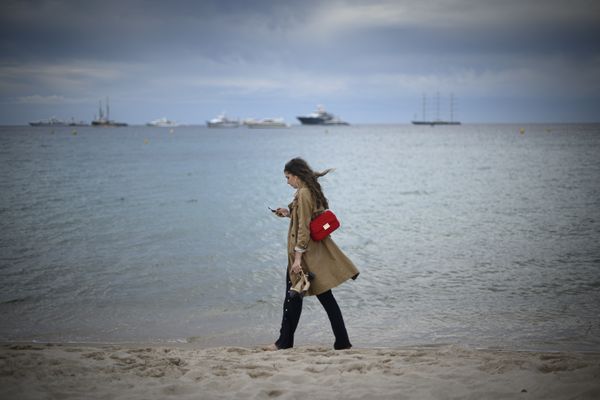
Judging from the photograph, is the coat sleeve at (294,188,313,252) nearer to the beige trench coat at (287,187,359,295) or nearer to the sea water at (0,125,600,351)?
the beige trench coat at (287,187,359,295)

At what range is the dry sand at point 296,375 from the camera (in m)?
4.45

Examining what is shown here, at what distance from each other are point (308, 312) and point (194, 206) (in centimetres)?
1280

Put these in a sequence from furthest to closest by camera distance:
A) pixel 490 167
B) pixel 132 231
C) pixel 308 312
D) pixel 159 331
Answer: pixel 490 167
pixel 132 231
pixel 308 312
pixel 159 331

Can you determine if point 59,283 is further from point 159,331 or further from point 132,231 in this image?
point 132,231

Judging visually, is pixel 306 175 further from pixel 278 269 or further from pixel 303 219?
pixel 278 269

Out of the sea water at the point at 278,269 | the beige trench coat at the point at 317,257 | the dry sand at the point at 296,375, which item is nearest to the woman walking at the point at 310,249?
the beige trench coat at the point at 317,257

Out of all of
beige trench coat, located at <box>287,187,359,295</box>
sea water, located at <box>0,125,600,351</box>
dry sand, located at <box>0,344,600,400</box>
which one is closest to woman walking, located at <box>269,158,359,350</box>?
beige trench coat, located at <box>287,187,359,295</box>

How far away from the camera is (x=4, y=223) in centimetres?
1580

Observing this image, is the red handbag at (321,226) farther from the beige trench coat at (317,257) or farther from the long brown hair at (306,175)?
the long brown hair at (306,175)

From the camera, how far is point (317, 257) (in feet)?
18.4

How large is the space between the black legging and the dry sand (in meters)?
0.15

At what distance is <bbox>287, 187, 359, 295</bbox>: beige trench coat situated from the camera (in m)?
5.50

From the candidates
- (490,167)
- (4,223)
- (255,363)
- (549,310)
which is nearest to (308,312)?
(255,363)

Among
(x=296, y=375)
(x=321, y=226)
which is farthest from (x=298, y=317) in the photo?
(x=321, y=226)
